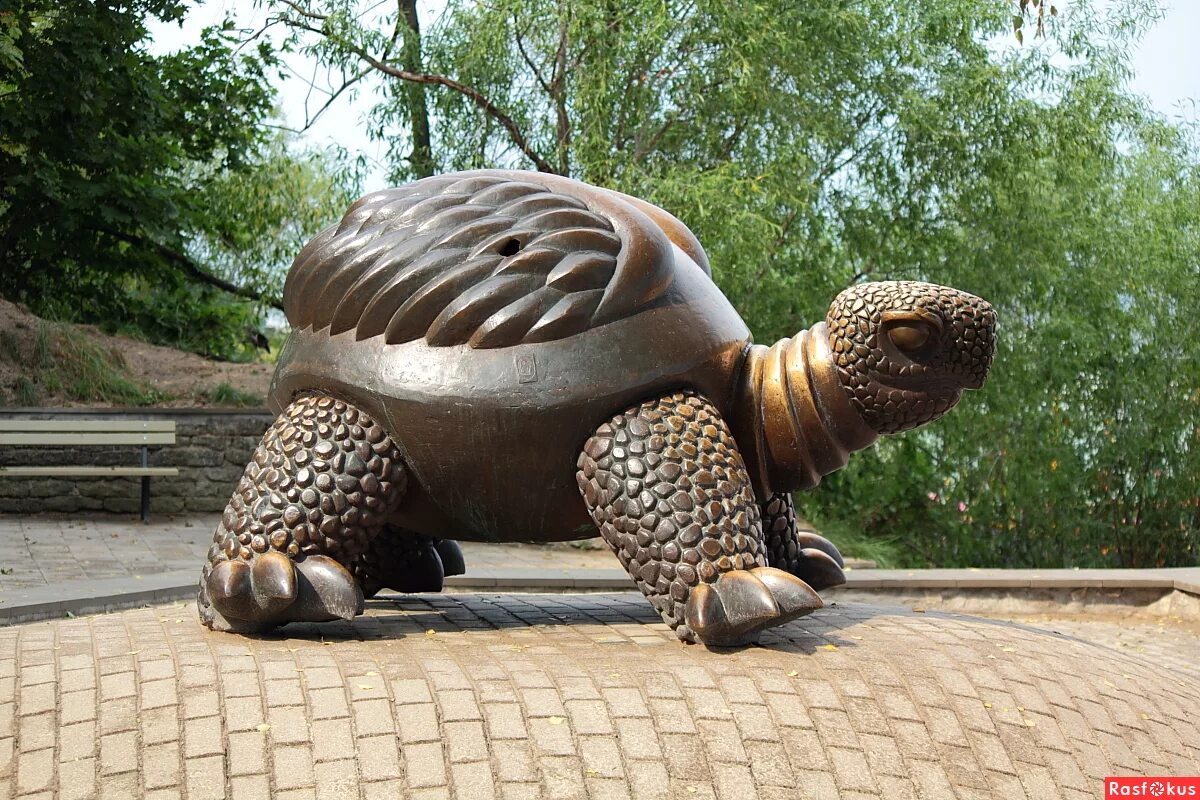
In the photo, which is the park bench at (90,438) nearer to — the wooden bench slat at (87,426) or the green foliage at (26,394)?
the wooden bench slat at (87,426)

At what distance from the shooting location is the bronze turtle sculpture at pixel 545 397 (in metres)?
4.02

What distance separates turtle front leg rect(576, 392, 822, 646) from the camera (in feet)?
12.6

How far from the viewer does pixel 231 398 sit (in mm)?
12570

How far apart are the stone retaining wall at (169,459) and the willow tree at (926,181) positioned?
11.2ft

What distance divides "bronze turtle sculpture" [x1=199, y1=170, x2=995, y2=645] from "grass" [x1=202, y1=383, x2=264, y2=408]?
8385 millimetres

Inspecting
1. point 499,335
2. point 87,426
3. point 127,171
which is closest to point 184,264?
point 127,171

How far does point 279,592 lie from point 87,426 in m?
7.82

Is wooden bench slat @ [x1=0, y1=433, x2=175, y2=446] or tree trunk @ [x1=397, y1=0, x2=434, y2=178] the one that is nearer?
wooden bench slat @ [x1=0, y1=433, x2=175, y2=446]

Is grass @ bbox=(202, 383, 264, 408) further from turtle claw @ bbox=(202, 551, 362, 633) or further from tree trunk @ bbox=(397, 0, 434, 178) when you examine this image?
turtle claw @ bbox=(202, 551, 362, 633)

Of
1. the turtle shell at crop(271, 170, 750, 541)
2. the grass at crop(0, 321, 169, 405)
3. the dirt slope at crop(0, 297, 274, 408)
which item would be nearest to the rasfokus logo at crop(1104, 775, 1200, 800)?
the turtle shell at crop(271, 170, 750, 541)

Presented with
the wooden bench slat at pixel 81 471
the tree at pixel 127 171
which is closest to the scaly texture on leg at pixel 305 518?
the wooden bench slat at pixel 81 471

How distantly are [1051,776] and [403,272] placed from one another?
2542 mm

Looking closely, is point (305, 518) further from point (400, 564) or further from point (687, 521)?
point (687, 521)

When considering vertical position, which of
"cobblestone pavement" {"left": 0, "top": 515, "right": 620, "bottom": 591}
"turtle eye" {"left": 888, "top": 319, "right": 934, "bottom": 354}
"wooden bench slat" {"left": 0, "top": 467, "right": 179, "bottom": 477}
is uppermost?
"turtle eye" {"left": 888, "top": 319, "right": 934, "bottom": 354}
